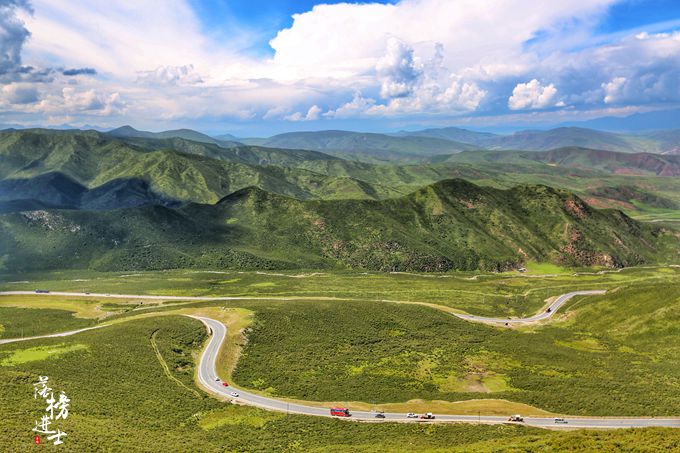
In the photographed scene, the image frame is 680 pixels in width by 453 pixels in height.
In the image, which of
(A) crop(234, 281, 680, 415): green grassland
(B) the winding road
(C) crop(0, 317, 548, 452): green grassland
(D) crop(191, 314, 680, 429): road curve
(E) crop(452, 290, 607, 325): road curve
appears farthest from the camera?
(E) crop(452, 290, 607, 325): road curve

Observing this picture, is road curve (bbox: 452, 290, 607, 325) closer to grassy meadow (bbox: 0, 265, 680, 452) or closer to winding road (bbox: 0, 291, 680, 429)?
grassy meadow (bbox: 0, 265, 680, 452)

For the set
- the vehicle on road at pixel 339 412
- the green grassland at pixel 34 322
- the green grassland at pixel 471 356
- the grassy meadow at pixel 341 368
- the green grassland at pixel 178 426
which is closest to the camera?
A: the green grassland at pixel 178 426

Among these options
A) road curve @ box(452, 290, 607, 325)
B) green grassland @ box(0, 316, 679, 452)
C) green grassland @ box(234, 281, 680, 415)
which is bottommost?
road curve @ box(452, 290, 607, 325)

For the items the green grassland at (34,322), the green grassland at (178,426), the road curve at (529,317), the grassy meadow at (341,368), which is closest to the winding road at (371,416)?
the grassy meadow at (341,368)

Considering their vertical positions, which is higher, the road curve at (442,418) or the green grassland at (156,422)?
the green grassland at (156,422)

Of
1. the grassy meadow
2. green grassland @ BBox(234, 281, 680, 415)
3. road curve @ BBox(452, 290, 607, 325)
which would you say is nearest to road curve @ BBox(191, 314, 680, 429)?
the grassy meadow

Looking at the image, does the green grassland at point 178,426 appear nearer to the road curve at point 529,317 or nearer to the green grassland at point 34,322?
the green grassland at point 34,322

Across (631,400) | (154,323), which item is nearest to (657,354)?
(631,400)

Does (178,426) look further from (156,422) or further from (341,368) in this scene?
(341,368)

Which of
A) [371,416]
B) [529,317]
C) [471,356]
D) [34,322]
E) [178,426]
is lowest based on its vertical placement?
[529,317]

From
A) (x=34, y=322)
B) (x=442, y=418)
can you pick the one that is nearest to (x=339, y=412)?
(x=442, y=418)
